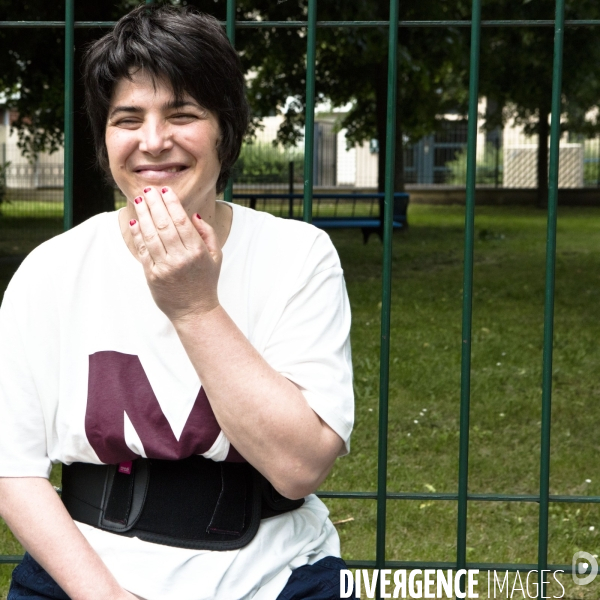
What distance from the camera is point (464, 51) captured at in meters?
10.8

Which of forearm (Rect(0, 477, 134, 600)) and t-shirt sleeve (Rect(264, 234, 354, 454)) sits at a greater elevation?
t-shirt sleeve (Rect(264, 234, 354, 454))

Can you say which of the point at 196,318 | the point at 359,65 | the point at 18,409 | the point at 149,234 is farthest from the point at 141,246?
the point at 359,65

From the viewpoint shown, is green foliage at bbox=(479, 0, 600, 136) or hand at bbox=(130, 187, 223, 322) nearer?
hand at bbox=(130, 187, 223, 322)

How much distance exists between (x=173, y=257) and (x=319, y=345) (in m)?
0.32

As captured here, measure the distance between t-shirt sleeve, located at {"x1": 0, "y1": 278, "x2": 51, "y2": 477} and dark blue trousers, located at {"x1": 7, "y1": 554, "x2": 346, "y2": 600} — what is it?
0.20 m

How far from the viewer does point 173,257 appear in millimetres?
1577

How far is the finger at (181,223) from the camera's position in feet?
5.17

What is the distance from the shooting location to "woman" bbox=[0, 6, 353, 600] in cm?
172

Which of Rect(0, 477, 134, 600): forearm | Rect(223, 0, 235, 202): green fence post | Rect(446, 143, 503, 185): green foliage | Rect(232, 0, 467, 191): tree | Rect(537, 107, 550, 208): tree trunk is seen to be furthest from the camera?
Rect(446, 143, 503, 185): green foliage

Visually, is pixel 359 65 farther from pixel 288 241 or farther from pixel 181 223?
pixel 181 223

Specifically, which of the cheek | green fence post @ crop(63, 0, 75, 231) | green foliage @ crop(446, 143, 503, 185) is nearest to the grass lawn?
green fence post @ crop(63, 0, 75, 231)

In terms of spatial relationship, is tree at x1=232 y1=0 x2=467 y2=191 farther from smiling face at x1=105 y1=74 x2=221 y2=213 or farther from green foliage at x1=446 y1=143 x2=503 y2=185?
smiling face at x1=105 y1=74 x2=221 y2=213

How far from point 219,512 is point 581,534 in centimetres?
261

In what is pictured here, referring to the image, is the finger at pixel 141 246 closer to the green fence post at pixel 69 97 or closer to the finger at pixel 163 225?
the finger at pixel 163 225
